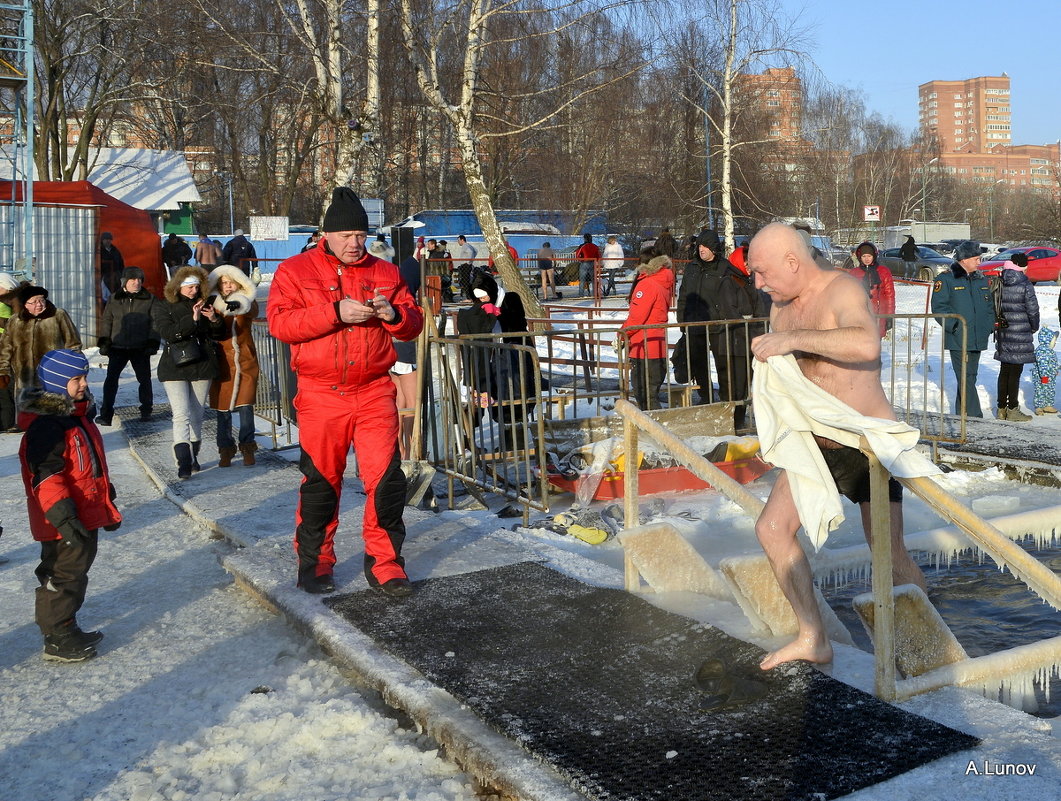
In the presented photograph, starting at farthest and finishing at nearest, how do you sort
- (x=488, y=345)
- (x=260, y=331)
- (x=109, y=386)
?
(x=109, y=386) → (x=260, y=331) → (x=488, y=345)

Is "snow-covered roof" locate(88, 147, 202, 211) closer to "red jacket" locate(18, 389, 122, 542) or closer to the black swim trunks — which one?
"red jacket" locate(18, 389, 122, 542)

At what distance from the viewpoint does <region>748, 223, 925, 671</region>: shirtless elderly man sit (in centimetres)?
387

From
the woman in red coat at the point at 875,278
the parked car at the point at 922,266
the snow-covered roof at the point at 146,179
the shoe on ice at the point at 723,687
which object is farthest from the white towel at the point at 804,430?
the snow-covered roof at the point at 146,179

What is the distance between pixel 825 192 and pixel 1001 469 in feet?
176

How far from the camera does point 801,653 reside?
12.9 feet

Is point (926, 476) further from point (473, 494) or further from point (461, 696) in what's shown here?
point (473, 494)

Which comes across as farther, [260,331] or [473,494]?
[260,331]

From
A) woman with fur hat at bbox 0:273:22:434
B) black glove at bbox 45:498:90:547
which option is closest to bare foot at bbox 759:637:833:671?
black glove at bbox 45:498:90:547

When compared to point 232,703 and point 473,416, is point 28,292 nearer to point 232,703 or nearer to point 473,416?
point 473,416

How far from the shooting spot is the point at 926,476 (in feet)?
11.3

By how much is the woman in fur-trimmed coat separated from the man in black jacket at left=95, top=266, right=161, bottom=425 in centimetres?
273

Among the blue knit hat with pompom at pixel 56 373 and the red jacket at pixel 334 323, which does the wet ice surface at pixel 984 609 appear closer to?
the red jacket at pixel 334 323

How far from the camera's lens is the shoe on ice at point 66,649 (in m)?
4.82

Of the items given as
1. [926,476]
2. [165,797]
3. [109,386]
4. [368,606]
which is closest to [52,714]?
[165,797]
